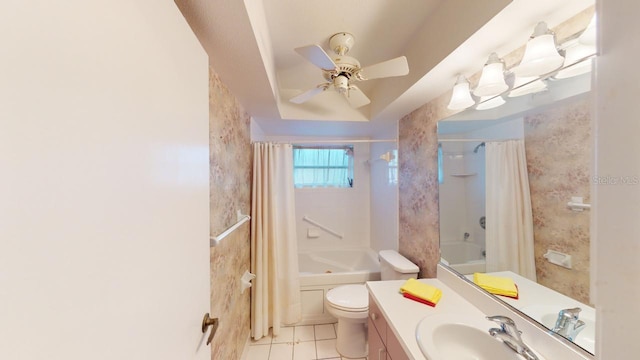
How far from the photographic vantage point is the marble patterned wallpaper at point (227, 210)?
122 centimetres

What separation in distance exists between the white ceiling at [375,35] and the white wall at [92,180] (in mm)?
433

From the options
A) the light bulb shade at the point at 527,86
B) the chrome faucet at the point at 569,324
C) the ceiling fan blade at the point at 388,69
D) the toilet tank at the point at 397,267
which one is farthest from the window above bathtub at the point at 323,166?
the chrome faucet at the point at 569,324

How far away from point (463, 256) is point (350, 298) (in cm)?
93

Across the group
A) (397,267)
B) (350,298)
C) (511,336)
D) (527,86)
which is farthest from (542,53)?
(350,298)

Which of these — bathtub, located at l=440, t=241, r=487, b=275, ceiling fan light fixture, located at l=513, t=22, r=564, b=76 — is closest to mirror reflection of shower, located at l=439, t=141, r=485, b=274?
bathtub, located at l=440, t=241, r=487, b=275

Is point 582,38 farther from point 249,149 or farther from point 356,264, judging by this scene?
point 356,264

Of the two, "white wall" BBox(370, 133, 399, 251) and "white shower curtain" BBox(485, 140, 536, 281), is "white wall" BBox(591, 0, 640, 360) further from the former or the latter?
"white wall" BBox(370, 133, 399, 251)

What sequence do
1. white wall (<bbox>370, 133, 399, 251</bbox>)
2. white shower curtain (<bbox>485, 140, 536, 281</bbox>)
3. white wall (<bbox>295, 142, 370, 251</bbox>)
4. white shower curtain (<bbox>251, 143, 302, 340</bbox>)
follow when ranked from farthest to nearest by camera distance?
white wall (<bbox>295, 142, 370, 251</bbox>) → white wall (<bbox>370, 133, 399, 251</bbox>) → white shower curtain (<bbox>251, 143, 302, 340</bbox>) → white shower curtain (<bbox>485, 140, 536, 281</bbox>)

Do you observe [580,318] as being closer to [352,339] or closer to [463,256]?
[463,256]

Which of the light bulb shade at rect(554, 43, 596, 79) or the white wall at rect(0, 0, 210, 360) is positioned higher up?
the light bulb shade at rect(554, 43, 596, 79)

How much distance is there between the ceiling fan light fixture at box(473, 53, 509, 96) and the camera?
3.42 feet

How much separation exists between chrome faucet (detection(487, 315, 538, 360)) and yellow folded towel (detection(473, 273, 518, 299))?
0.20 meters

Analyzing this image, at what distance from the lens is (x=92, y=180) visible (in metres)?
0.34

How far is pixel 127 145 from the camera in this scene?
404 mm
